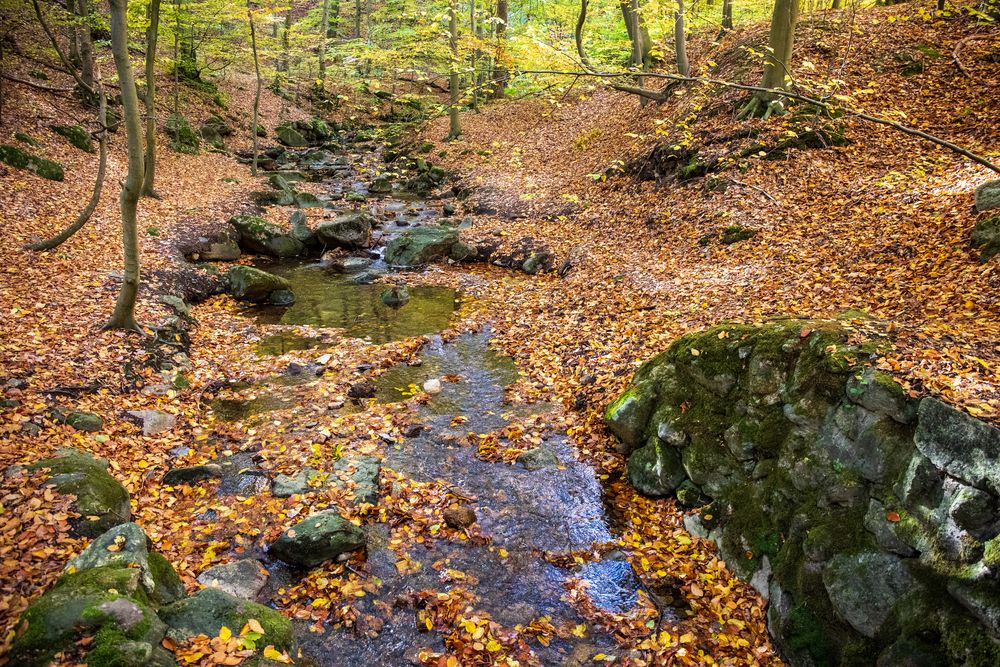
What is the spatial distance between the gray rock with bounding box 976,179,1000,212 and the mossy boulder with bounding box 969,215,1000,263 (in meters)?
0.61

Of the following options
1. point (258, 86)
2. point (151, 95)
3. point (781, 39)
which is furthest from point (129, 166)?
point (258, 86)

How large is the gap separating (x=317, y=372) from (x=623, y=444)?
5.76 meters

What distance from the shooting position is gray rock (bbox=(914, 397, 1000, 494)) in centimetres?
394

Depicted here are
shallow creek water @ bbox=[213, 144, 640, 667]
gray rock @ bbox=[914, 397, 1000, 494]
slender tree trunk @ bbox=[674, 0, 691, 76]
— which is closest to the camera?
gray rock @ bbox=[914, 397, 1000, 494]

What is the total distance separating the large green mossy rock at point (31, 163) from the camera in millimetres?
13914

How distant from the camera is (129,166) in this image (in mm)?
8445

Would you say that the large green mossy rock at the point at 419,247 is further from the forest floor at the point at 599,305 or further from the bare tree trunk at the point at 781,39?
the bare tree trunk at the point at 781,39

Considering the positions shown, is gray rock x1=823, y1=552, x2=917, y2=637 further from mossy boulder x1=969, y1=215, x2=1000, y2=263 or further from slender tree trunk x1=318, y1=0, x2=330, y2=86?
slender tree trunk x1=318, y1=0, x2=330, y2=86

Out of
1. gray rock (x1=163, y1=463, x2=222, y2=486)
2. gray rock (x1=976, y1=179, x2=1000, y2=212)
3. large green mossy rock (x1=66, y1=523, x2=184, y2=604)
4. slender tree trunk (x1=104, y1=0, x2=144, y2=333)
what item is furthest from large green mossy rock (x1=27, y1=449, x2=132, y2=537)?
gray rock (x1=976, y1=179, x2=1000, y2=212)

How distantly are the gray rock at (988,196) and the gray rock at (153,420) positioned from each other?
12755 millimetres

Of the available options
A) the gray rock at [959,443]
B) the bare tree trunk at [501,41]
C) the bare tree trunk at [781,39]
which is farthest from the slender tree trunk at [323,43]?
the gray rock at [959,443]

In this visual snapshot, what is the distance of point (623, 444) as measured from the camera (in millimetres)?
7902

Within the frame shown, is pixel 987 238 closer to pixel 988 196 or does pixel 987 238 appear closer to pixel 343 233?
pixel 988 196

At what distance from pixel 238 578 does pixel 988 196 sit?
37.7 ft
